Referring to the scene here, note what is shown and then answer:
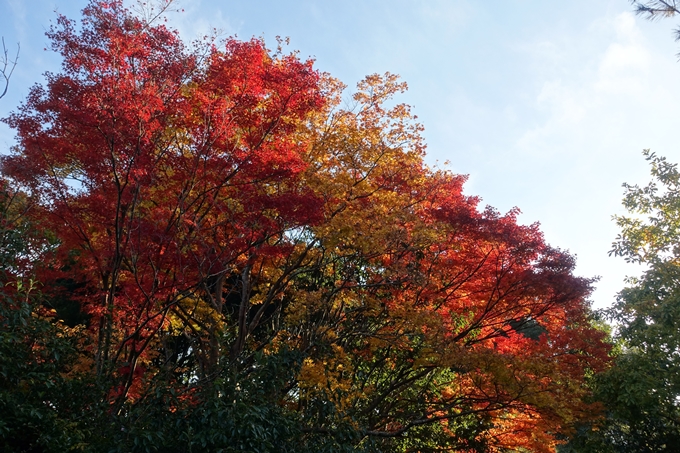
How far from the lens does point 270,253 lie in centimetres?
955

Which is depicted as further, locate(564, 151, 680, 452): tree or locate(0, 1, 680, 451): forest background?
locate(564, 151, 680, 452): tree

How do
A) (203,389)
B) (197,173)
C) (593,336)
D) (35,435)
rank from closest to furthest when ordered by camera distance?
(35,435)
(203,389)
(197,173)
(593,336)

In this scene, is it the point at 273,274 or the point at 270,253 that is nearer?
the point at 270,253

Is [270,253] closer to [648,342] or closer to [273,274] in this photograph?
[273,274]

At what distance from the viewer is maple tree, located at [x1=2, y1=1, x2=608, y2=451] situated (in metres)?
7.48

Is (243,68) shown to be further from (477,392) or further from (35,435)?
(477,392)

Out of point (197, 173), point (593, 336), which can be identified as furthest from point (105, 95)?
point (593, 336)

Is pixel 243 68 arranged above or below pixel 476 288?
above

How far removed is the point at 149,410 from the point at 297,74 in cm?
582

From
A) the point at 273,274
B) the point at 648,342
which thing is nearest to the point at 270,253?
the point at 273,274

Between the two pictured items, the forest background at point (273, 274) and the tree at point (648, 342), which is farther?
the tree at point (648, 342)

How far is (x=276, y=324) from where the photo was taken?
12.4 metres

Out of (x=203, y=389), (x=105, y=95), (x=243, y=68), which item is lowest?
(x=203, y=389)

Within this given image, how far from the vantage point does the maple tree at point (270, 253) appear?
748cm
